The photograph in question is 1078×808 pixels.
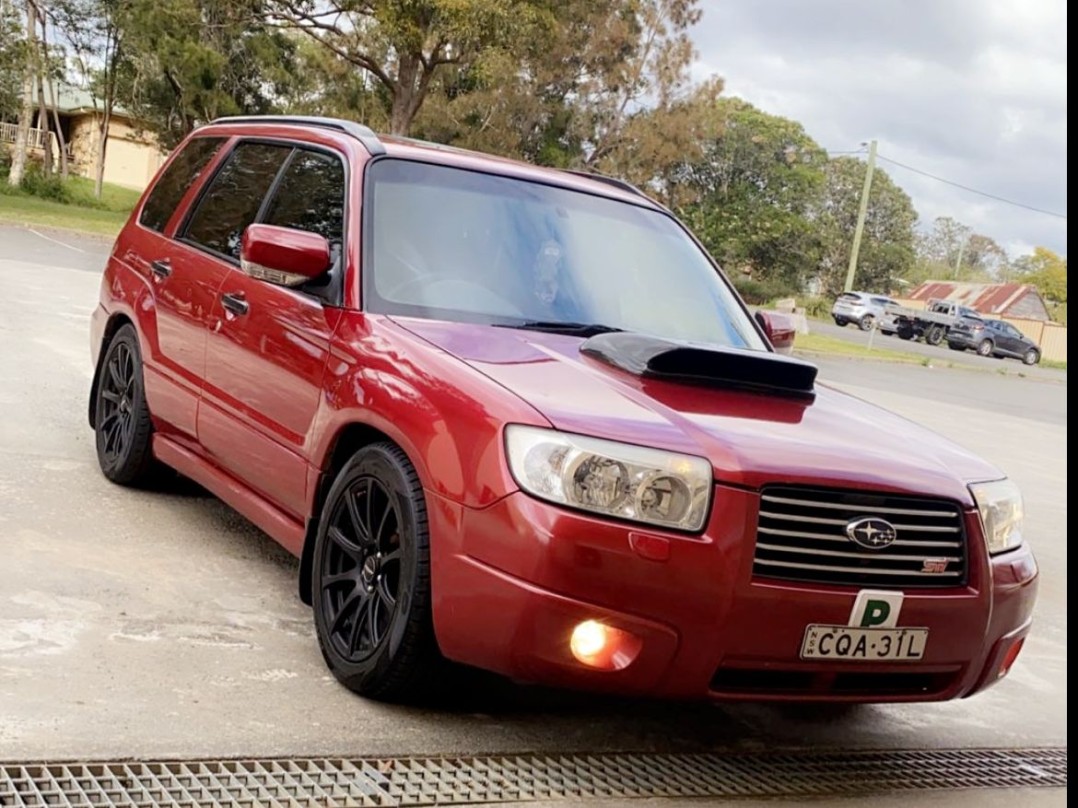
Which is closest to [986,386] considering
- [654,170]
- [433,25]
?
[433,25]

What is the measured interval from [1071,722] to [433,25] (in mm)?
26656

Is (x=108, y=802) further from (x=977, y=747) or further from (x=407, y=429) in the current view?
(x=977, y=747)

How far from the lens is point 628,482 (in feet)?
11.0

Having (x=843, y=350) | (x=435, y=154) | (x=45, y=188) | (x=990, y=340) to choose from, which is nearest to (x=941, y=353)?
(x=990, y=340)

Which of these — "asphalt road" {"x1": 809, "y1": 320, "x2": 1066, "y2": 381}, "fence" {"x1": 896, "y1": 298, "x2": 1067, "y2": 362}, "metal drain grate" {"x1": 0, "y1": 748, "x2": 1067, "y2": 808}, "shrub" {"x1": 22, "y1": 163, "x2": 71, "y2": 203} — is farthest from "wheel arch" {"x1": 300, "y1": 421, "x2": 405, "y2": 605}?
"fence" {"x1": 896, "y1": 298, "x2": 1067, "y2": 362}

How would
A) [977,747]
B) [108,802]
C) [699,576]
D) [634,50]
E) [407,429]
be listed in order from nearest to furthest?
[108,802], [699,576], [407,429], [977,747], [634,50]

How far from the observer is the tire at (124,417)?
5848mm

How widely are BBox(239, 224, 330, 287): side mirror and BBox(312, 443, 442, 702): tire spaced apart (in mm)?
767

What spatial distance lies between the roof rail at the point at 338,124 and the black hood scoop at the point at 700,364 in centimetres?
126

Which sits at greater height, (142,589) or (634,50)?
(634,50)

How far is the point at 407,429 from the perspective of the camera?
149 inches

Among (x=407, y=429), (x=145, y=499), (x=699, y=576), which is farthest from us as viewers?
(x=145, y=499)

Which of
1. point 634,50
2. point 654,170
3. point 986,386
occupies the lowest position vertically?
point 986,386

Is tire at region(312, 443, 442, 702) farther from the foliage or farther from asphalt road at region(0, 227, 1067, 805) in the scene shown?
the foliage
